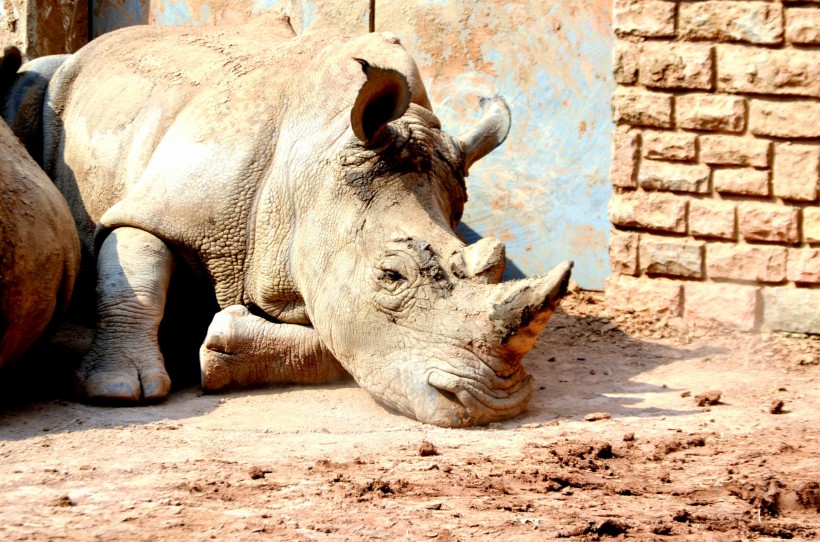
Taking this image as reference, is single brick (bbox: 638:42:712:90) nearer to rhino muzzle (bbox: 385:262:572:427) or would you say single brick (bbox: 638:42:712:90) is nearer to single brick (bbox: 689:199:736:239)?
single brick (bbox: 689:199:736:239)

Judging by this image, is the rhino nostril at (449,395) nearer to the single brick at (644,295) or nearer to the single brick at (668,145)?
the single brick at (644,295)

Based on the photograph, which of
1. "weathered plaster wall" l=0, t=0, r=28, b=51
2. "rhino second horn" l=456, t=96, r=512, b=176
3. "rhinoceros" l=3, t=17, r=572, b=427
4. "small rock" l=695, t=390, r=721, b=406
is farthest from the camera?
"weathered plaster wall" l=0, t=0, r=28, b=51

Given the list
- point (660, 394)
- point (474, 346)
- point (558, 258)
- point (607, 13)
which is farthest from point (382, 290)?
point (607, 13)

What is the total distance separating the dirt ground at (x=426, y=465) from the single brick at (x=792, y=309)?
384mm

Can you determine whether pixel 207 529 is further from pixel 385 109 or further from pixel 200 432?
pixel 385 109

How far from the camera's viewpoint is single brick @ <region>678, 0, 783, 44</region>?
6008mm

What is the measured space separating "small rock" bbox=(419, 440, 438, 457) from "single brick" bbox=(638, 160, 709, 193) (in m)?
2.79

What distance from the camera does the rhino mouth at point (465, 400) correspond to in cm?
447

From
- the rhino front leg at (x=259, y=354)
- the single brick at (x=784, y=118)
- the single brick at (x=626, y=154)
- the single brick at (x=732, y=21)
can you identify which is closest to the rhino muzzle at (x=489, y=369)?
the rhino front leg at (x=259, y=354)

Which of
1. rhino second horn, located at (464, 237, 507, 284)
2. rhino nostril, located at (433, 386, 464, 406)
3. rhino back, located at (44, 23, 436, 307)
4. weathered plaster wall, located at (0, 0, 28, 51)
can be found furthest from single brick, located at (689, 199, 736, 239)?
weathered plaster wall, located at (0, 0, 28, 51)

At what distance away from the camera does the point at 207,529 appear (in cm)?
312

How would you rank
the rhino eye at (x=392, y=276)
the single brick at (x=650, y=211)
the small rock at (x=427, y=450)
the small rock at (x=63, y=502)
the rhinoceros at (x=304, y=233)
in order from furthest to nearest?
the single brick at (x=650, y=211) → the rhino eye at (x=392, y=276) → the rhinoceros at (x=304, y=233) → the small rock at (x=427, y=450) → the small rock at (x=63, y=502)

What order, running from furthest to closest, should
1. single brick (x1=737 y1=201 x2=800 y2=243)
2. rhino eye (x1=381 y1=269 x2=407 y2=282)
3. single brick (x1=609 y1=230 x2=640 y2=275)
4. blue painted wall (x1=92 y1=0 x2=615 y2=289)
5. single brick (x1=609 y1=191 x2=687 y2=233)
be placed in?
blue painted wall (x1=92 y1=0 x2=615 y2=289) < single brick (x1=609 y1=230 x2=640 y2=275) < single brick (x1=609 y1=191 x2=687 y2=233) < single brick (x1=737 y1=201 x2=800 y2=243) < rhino eye (x1=381 y1=269 x2=407 y2=282)

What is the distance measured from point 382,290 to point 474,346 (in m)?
0.50
